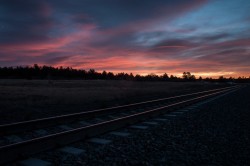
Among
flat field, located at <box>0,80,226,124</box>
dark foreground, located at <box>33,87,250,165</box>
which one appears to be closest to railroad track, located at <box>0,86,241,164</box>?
dark foreground, located at <box>33,87,250,165</box>

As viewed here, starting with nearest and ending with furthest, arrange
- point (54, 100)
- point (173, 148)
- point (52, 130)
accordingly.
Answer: point (173, 148) → point (52, 130) → point (54, 100)

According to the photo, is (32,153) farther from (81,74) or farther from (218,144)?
(81,74)

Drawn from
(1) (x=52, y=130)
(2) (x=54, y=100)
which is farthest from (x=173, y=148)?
(2) (x=54, y=100)

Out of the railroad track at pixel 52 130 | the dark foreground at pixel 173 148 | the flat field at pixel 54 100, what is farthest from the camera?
the flat field at pixel 54 100

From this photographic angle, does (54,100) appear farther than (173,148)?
→ Yes

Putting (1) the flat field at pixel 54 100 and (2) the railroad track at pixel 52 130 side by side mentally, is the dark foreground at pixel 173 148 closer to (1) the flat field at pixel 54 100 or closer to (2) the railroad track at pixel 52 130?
(2) the railroad track at pixel 52 130

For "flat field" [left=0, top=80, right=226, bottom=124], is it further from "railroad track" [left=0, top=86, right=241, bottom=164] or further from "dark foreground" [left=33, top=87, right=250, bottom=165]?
"dark foreground" [left=33, top=87, right=250, bottom=165]

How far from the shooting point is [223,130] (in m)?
7.79

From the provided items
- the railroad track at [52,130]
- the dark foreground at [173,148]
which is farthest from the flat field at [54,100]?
the dark foreground at [173,148]

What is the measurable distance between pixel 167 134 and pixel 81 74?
17300 cm

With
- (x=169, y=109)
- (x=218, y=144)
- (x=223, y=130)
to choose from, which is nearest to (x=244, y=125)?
(x=223, y=130)

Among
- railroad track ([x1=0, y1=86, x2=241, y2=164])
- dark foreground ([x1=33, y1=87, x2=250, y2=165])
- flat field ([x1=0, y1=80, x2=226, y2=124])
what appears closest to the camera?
railroad track ([x1=0, y1=86, x2=241, y2=164])

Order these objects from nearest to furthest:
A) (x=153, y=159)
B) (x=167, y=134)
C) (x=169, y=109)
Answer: (x=153, y=159), (x=167, y=134), (x=169, y=109)

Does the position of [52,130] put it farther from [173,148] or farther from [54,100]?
[54,100]
